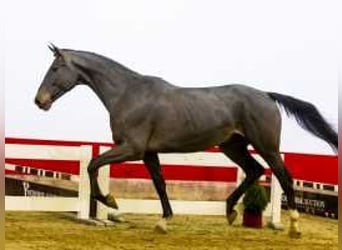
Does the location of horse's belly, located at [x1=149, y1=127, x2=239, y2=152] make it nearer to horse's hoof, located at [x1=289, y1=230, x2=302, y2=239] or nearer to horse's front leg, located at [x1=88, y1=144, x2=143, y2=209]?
horse's front leg, located at [x1=88, y1=144, x2=143, y2=209]

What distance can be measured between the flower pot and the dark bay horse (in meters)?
0.54

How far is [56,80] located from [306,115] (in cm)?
150

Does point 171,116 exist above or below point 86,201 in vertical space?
above

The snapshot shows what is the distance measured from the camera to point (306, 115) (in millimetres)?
3801

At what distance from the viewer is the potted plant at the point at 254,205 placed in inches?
170

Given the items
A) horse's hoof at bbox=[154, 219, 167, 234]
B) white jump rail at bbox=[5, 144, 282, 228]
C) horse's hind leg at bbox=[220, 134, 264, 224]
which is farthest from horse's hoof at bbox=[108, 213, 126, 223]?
horse's hind leg at bbox=[220, 134, 264, 224]

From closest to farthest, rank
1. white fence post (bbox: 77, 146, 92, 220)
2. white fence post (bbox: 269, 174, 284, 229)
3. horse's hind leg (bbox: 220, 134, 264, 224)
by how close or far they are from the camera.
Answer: horse's hind leg (bbox: 220, 134, 264, 224), white fence post (bbox: 77, 146, 92, 220), white fence post (bbox: 269, 174, 284, 229)

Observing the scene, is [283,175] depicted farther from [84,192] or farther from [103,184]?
[84,192]

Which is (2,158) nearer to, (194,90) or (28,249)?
(28,249)

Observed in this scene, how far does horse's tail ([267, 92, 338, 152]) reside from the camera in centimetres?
379


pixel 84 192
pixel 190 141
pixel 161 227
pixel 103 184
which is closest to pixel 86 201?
pixel 84 192

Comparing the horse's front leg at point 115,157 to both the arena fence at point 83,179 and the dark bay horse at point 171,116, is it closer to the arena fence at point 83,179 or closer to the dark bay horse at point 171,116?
the dark bay horse at point 171,116

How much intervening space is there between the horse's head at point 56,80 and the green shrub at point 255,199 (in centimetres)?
152

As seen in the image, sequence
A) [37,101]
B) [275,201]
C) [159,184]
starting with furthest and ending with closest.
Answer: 1. [275,201]
2. [159,184]
3. [37,101]
